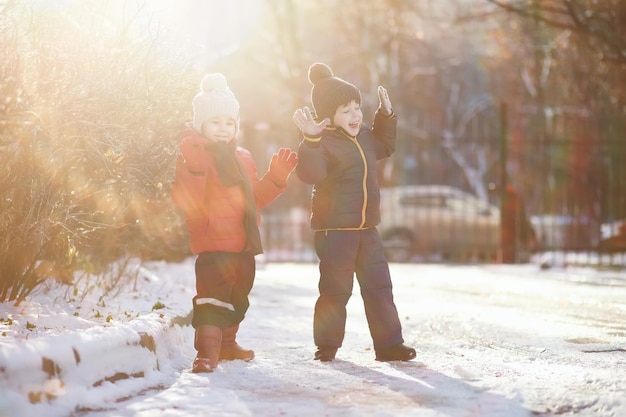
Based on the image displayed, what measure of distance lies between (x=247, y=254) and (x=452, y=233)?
1360 centimetres

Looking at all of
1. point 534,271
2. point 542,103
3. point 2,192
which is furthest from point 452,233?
point 2,192

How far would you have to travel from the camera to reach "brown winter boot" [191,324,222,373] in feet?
17.0

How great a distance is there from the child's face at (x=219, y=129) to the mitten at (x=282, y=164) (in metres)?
0.31

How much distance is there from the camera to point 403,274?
13109 mm

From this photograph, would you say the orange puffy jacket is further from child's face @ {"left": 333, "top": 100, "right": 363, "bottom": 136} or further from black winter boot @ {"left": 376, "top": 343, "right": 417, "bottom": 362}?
black winter boot @ {"left": 376, "top": 343, "right": 417, "bottom": 362}

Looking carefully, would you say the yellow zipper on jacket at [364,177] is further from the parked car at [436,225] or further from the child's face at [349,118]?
the parked car at [436,225]

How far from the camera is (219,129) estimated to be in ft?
18.2

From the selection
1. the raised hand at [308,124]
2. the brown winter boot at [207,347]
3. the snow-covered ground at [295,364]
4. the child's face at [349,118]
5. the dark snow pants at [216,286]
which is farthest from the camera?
the child's face at [349,118]

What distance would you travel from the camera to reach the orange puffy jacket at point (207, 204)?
17.5 ft

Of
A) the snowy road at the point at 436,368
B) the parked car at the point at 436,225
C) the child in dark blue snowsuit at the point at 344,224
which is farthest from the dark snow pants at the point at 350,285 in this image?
the parked car at the point at 436,225

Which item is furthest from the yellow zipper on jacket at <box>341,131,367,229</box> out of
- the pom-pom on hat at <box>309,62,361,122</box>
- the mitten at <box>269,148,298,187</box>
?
the mitten at <box>269,148,298,187</box>

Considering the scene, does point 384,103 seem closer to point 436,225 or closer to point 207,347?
point 207,347

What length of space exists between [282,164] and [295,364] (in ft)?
3.92

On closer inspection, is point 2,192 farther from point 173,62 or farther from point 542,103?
point 542,103
